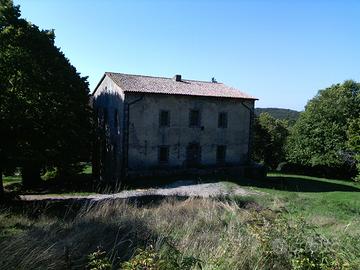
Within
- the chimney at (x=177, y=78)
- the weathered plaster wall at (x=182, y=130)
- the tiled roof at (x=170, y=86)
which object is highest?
the chimney at (x=177, y=78)

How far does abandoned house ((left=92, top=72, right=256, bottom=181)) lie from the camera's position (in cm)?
2700

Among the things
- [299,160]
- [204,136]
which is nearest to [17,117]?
[204,136]

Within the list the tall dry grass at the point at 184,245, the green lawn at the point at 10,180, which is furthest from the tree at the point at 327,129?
the tall dry grass at the point at 184,245

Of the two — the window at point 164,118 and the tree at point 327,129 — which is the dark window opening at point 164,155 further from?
the tree at point 327,129

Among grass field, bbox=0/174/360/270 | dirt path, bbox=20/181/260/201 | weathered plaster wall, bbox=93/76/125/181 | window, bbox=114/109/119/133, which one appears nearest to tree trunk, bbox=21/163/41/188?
dirt path, bbox=20/181/260/201

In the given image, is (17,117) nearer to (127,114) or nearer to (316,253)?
(127,114)

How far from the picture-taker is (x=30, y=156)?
65.8ft

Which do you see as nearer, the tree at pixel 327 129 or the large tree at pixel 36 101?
the large tree at pixel 36 101

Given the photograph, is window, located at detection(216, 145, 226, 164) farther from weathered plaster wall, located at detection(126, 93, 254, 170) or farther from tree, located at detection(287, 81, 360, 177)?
tree, located at detection(287, 81, 360, 177)

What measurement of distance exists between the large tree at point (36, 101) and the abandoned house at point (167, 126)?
269 cm

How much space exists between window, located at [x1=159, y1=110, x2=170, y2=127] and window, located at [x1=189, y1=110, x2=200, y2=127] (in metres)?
1.86

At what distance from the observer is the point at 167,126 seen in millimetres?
28266

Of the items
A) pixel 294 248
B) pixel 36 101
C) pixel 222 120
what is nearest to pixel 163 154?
pixel 222 120

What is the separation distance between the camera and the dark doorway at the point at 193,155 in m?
29.3
